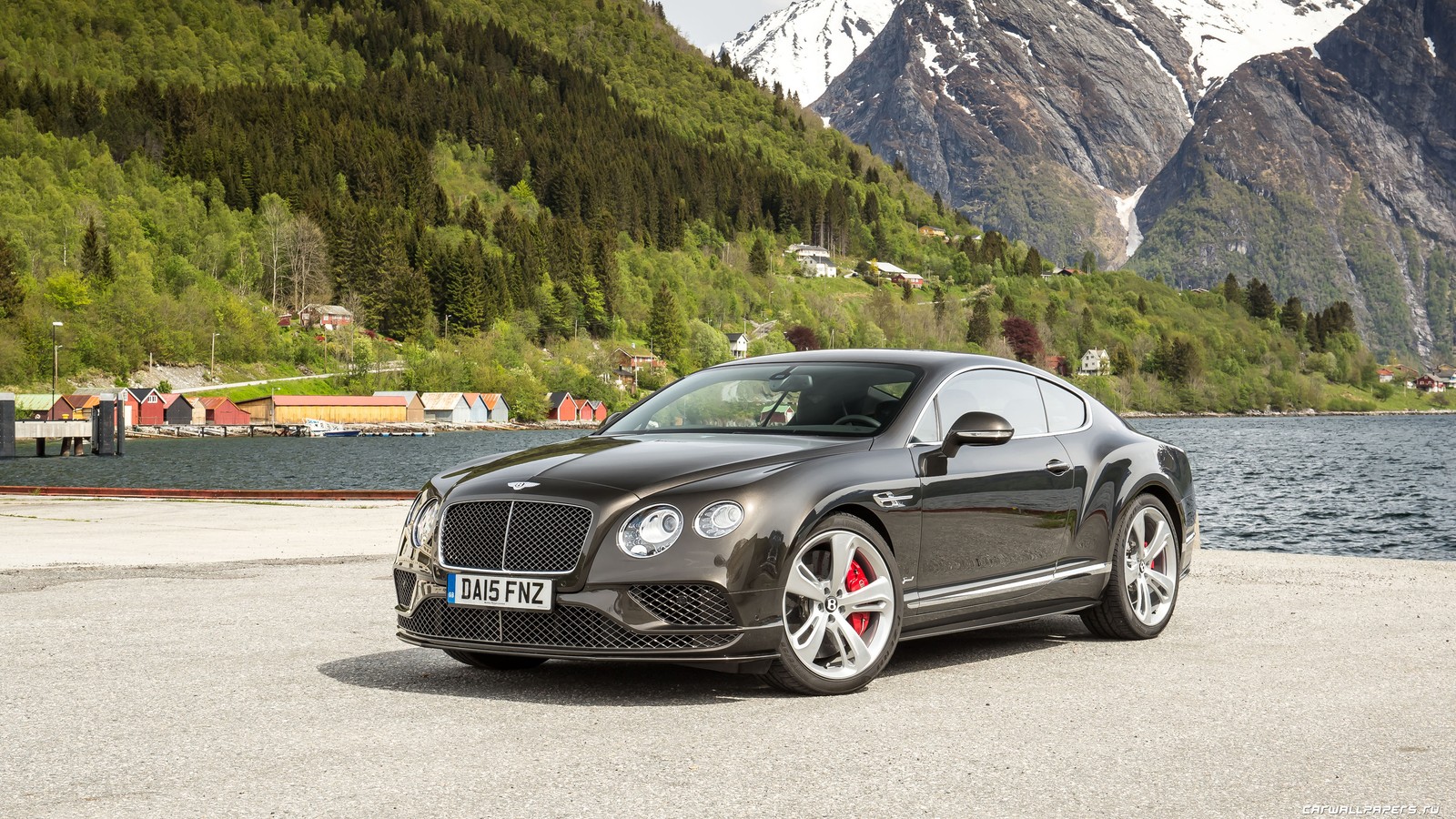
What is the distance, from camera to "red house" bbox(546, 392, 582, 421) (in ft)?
527

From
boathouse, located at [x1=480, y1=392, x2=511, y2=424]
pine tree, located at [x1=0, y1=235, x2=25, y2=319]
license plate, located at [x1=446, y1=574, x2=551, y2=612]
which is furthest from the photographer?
boathouse, located at [x1=480, y1=392, x2=511, y2=424]

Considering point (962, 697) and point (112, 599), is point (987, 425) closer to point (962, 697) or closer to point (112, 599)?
point (962, 697)

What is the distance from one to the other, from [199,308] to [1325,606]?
149244mm

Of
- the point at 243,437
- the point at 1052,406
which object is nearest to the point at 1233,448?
the point at 243,437

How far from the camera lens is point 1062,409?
841cm

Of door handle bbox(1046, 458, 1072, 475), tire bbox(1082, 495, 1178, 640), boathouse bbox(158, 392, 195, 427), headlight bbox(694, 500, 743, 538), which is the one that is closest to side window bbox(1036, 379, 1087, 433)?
door handle bbox(1046, 458, 1072, 475)

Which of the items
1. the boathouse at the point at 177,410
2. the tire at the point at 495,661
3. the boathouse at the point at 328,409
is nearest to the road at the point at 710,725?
the tire at the point at 495,661

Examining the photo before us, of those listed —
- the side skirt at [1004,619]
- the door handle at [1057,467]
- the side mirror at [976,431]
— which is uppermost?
the side mirror at [976,431]

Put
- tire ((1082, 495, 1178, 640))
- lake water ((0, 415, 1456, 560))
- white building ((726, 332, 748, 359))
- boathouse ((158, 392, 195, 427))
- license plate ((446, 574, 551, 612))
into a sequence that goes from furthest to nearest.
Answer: white building ((726, 332, 748, 359)), boathouse ((158, 392, 195, 427)), lake water ((0, 415, 1456, 560)), tire ((1082, 495, 1178, 640)), license plate ((446, 574, 551, 612))

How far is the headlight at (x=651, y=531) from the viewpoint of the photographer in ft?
20.2

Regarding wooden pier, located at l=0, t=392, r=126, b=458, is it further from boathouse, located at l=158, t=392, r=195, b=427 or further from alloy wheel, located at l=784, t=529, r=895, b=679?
alloy wheel, located at l=784, t=529, r=895, b=679

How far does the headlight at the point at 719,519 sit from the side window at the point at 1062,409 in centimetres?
270

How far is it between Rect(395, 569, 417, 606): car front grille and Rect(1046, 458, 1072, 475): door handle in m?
3.43

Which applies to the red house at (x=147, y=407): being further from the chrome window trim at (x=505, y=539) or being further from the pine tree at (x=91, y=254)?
the chrome window trim at (x=505, y=539)
